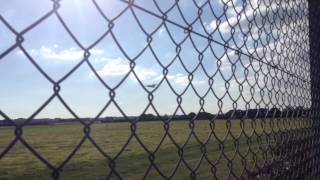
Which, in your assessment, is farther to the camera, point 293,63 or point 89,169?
point 89,169

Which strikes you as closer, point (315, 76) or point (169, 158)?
point (315, 76)

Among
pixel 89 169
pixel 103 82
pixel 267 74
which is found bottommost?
pixel 89 169

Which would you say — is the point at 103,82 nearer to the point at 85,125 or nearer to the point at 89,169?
the point at 85,125

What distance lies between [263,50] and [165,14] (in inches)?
42.5

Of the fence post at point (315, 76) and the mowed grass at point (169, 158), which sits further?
the fence post at point (315, 76)

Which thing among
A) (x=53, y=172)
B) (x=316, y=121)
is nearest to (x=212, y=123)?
(x=53, y=172)

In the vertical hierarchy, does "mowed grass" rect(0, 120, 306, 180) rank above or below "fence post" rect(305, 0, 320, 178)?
below

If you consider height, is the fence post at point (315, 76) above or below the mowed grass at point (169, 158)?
above

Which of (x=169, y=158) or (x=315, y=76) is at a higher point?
(x=315, y=76)

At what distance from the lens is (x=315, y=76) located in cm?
382

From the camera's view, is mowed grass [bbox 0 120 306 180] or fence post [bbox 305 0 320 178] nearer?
mowed grass [bbox 0 120 306 180]

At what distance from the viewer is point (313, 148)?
12.9ft

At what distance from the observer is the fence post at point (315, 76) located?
3.81 m

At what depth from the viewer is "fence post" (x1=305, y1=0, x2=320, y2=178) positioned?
150 inches
